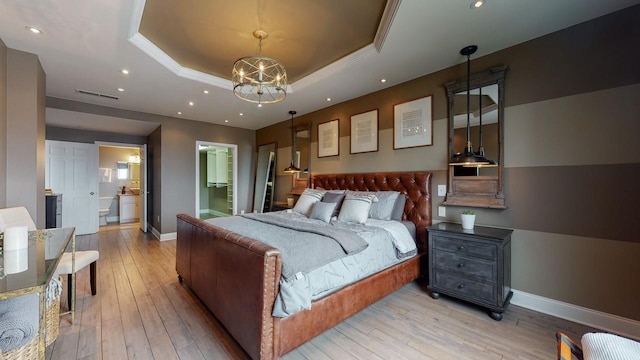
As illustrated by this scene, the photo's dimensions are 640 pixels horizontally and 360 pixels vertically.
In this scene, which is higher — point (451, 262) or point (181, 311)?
point (451, 262)

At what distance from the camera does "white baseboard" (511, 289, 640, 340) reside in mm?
1994

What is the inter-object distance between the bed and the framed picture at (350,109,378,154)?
3.13 ft

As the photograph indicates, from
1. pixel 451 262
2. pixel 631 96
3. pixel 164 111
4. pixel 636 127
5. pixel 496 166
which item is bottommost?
pixel 451 262

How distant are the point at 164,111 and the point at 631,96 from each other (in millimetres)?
6231

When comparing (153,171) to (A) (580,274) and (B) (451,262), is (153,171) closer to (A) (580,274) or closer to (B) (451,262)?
(B) (451,262)

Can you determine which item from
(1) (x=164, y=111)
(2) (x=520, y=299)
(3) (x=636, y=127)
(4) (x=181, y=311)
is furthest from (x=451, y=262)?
(1) (x=164, y=111)

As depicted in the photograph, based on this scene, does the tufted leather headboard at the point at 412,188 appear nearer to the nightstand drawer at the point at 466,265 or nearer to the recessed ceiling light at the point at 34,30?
the nightstand drawer at the point at 466,265

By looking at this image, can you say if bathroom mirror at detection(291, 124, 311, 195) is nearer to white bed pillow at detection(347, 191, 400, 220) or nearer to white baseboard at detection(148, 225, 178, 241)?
white bed pillow at detection(347, 191, 400, 220)

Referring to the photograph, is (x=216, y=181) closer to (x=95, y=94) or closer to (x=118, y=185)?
(x=118, y=185)

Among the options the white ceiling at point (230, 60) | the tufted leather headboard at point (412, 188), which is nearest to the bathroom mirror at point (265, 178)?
the white ceiling at point (230, 60)

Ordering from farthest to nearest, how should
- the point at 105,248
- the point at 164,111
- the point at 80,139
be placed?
1. the point at 80,139
2. the point at 164,111
3. the point at 105,248

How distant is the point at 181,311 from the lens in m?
2.38

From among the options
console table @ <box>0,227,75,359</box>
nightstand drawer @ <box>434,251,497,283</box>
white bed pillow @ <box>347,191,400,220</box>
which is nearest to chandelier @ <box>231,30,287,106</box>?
white bed pillow @ <box>347,191,400,220</box>

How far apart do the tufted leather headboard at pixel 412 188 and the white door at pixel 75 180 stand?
20.1 ft
